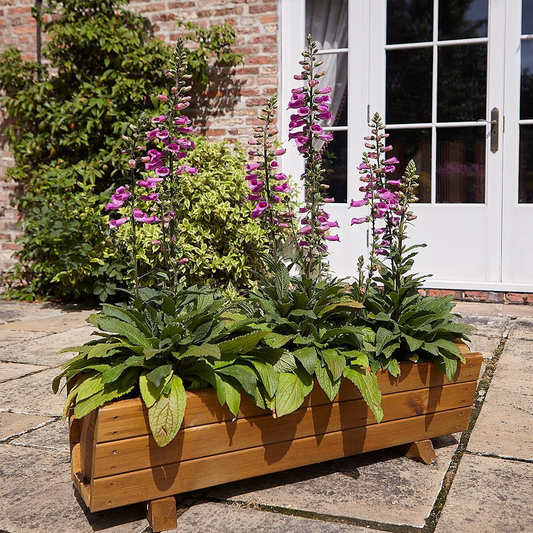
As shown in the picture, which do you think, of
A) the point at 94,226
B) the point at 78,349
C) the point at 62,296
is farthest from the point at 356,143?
the point at 78,349

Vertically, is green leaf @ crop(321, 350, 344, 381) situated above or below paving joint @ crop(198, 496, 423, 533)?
above

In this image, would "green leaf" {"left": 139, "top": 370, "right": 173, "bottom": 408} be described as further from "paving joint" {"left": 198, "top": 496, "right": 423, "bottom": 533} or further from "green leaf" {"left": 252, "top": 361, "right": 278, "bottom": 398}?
"paving joint" {"left": 198, "top": 496, "right": 423, "bottom": 533}

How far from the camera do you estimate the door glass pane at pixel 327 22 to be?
4680mm

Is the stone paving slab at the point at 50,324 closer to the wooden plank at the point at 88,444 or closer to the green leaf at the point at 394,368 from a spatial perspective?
the wooden plank at the point at 88,444

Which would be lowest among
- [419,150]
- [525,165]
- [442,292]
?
[442,292]

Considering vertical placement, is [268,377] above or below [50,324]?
above

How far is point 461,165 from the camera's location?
14.5ft

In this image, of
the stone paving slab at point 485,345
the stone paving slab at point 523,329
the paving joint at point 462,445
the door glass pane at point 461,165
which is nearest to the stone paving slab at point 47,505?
the paving joint at point 462,445

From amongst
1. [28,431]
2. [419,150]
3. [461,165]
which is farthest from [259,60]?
[28,431]

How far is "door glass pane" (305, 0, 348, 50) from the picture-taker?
4.68 metres

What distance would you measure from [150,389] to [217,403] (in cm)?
18

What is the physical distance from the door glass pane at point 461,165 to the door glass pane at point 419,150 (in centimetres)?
7

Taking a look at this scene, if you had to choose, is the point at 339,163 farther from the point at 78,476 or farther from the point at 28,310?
the point at 78,476

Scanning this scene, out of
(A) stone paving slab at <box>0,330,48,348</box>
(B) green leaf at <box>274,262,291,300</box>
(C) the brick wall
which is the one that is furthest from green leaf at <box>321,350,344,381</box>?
(C) the brick wall
